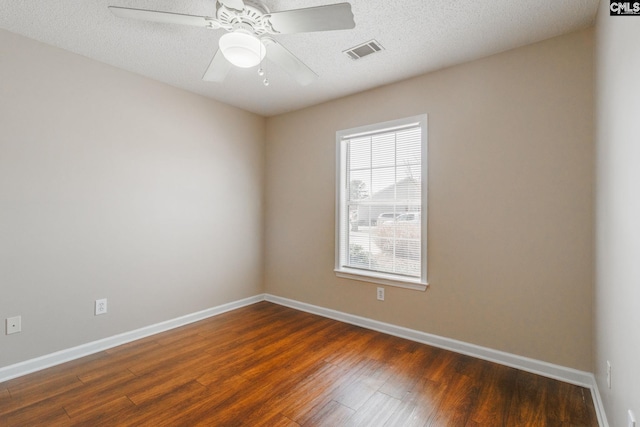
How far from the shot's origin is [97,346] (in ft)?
8.78

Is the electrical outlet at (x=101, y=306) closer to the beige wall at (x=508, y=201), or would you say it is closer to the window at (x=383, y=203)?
the window at (x=383, y=203)

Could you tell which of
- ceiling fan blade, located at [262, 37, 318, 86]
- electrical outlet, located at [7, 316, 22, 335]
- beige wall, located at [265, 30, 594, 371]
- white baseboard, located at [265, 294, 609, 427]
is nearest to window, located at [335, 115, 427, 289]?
beige wall, located at [265, 30, 594, 371]

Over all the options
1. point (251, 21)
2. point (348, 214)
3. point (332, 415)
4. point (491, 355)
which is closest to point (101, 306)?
point (332, 415)

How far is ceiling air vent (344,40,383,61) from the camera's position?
2.39m

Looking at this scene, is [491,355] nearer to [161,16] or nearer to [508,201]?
[508,201]

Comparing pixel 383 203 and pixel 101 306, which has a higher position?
pixel 383 203

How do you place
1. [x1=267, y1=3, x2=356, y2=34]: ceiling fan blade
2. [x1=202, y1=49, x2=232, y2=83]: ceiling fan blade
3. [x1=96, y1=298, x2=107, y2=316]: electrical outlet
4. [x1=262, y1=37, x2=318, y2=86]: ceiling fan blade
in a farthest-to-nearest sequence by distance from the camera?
[x1=96, y1=298, x2=107, y2=316]: electrical outlet, [x1=202, y1=49, x2=232, y2=83]: ceiling fan blade, [x1=262, y1=37, x2=318, y2=86]: ceiling fan blade, [x1=267, y1=3, x2=356, y2=34]: ceiling fan blade

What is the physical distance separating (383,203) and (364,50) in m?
1.50

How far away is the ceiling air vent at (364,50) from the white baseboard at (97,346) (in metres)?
3.14

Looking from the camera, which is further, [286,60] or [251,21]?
[286,60]

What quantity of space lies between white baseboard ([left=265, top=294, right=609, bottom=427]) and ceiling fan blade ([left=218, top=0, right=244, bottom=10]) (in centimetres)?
296

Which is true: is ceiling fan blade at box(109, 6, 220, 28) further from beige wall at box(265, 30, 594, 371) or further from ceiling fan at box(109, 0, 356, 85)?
beige wall at box(265, 30, 594, 371)

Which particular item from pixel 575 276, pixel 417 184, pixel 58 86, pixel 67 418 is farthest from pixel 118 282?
pixel 575 276

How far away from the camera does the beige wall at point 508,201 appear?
7.17 ft
